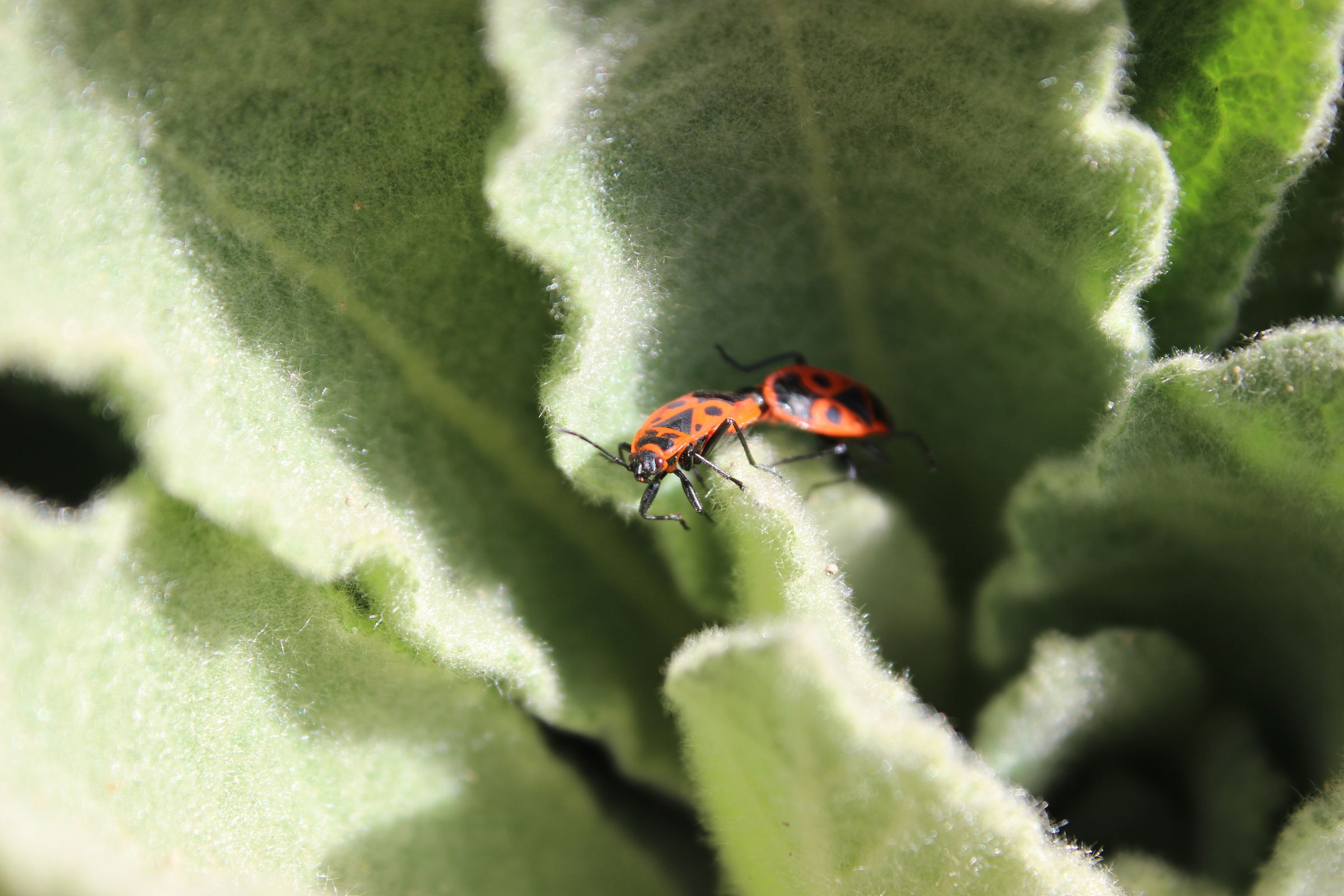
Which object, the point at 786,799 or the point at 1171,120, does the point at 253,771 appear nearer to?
the point at 786,799

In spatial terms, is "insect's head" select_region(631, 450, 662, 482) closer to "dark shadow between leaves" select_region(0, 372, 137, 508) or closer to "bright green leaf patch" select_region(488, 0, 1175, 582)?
"bright green leaf patch" select_region(488, 0, 1175, 582)

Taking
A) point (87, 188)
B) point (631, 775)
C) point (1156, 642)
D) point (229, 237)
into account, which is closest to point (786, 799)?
point (631, 775)

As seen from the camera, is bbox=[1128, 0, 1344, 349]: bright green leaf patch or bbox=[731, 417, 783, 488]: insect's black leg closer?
bbox=[1128, 0, 1344, 349]: bright green leaf patch

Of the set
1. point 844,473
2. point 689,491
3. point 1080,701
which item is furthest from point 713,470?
point 1080,701

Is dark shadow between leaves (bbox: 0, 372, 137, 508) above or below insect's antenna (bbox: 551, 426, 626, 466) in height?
above

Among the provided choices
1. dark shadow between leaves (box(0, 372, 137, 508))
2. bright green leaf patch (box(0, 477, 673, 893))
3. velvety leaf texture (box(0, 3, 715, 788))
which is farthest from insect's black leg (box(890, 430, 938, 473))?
dark shadow between leaves (box(0, 372, 137, 508))

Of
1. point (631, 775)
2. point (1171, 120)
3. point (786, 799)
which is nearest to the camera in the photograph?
point (786, 799)
